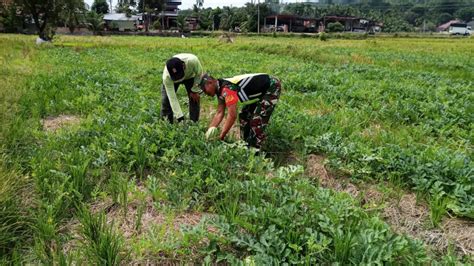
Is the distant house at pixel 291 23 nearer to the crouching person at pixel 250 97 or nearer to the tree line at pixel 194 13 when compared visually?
the tree line at pixel 194 13

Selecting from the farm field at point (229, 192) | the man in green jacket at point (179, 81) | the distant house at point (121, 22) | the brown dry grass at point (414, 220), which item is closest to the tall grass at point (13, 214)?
the farm field at point (229, 192)

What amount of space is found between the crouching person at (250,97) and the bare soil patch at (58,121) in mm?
2660

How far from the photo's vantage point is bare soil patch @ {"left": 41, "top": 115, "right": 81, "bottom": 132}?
5956mm

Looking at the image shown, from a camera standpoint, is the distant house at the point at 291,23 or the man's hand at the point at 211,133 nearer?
the man's hand at the point at 211,133

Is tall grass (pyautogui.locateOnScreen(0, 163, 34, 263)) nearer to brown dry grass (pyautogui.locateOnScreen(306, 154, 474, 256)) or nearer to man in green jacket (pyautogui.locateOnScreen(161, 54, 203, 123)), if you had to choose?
man in green jacket (pyautogui.locateOnScreen(161, 54, 203, 123))

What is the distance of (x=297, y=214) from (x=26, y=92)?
22.7ft

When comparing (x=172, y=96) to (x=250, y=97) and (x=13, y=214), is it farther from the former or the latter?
(x=13, y=214)

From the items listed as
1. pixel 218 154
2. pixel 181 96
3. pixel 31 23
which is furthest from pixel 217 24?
pixel 218 154

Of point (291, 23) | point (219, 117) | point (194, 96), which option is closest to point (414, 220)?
point (219, 117)

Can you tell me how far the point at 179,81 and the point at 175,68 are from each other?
1.13 ft

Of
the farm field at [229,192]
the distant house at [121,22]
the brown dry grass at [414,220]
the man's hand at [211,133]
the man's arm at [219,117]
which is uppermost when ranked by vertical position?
the distant house at [121,22]

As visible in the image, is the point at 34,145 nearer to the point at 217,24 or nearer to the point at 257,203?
the point at 257,203

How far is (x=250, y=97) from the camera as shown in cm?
507

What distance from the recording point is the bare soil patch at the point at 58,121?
19.5 ft
